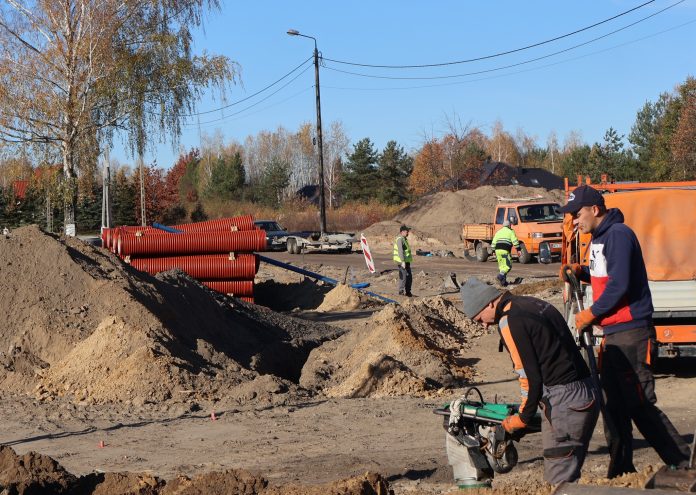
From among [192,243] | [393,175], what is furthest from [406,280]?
[393,175]

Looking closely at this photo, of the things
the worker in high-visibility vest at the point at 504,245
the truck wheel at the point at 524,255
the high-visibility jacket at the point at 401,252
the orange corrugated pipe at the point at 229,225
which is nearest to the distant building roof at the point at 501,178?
the truck wheel at the point at 524,255

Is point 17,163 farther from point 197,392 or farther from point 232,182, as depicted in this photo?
point 232,182

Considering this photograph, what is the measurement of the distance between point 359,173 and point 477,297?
257 ft

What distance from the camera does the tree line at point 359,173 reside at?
3869 centimetres

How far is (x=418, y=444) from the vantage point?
880 cm

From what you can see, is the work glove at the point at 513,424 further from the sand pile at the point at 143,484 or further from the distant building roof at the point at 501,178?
the distant building roof at the point at 501,178

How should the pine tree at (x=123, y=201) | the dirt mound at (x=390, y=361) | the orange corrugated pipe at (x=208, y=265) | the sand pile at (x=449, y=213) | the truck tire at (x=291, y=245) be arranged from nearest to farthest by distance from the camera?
1. the dirt mound at (x=390, y=361)
2. the orange corrugated pipe at (x=208, y=265)
3. the truck tire at (x=291, y=245)
4. the sand pile at (x=449, y=213)
5. the pine tree at (x=123, y=201)

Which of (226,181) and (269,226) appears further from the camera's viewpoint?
(226,181)

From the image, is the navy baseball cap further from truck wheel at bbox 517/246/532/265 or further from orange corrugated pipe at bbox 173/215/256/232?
truck wheel at bbox 517/246/532/265

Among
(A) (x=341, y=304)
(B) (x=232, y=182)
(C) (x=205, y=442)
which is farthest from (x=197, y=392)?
(B) (x=232, y=182)

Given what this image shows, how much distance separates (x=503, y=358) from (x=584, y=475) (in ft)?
22.5

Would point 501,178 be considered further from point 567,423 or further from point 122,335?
point 567,423

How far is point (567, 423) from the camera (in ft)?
18.3

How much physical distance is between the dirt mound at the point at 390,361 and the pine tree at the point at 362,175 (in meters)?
67.3
